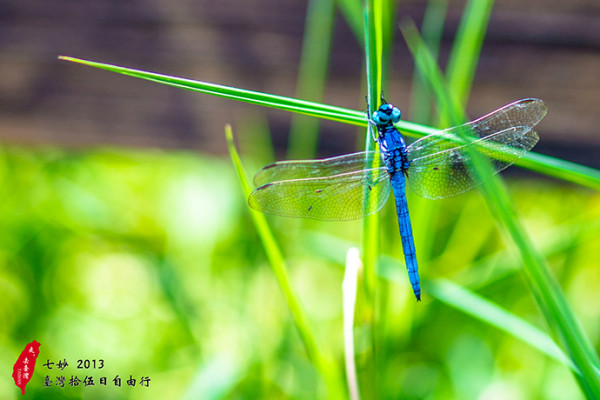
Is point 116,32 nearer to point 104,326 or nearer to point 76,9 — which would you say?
point 76,9

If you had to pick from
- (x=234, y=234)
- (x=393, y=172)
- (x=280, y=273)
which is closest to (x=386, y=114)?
(x=393, y=172)

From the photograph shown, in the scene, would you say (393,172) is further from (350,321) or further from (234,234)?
(234,234)

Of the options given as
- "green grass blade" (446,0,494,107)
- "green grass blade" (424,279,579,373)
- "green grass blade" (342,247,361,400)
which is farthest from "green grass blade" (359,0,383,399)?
"green grass blade" (446,0,494,107)

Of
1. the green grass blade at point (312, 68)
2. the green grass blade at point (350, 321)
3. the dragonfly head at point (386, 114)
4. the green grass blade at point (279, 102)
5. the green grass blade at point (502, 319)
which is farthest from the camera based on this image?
the green grass blade at point (312, 68)

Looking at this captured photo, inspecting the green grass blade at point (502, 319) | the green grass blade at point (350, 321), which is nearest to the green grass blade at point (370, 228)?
the green grass blade at point (350, 321)

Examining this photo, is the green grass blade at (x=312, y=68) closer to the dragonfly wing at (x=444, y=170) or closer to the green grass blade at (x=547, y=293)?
the dragonfly wing at (x=444, y=170)

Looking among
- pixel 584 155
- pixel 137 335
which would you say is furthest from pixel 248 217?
pixel 584 155
